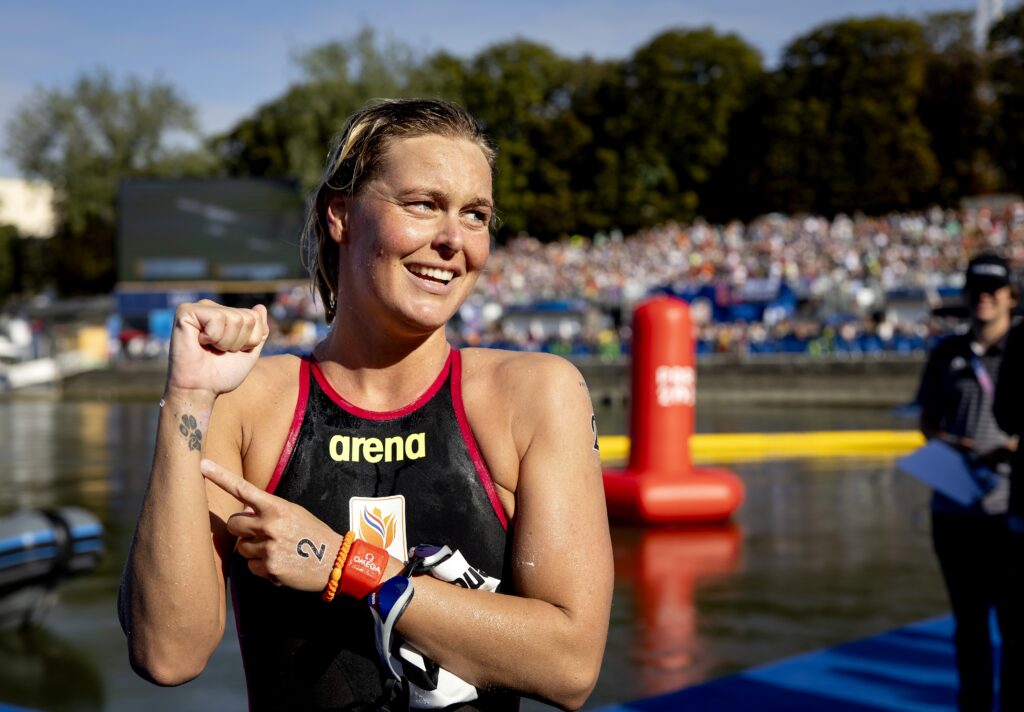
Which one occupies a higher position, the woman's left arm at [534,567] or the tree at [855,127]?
the tree at [855,127]

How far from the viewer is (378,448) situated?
1.93 meters

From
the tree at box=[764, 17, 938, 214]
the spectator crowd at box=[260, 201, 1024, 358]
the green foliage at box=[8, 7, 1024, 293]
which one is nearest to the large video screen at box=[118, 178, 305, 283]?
the spectator crowd at box=[260, 201, 1024, 358]

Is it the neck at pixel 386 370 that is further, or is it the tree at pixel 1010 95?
the tree at pixel 1010 95

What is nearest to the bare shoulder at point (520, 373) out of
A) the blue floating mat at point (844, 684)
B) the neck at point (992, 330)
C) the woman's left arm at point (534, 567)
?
the woman's left arm at point (534, 567)

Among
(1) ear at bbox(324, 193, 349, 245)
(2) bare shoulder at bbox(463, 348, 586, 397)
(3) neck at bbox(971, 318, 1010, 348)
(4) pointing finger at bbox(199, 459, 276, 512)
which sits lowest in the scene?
(4) pointing finger at bbox(199, 459, 276, 512)

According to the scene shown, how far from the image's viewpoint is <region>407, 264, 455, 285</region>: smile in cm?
189

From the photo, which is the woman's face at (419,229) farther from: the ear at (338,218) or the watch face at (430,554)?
the watch face at (430,554)

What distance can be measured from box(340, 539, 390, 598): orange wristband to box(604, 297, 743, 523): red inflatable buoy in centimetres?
791

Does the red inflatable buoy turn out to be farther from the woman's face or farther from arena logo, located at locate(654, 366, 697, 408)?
the woman's face

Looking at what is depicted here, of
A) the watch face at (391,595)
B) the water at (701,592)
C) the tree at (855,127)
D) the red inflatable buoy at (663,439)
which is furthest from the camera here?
the tree at (855,127)

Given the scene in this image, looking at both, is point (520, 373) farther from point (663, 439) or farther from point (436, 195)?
point (663, 439)

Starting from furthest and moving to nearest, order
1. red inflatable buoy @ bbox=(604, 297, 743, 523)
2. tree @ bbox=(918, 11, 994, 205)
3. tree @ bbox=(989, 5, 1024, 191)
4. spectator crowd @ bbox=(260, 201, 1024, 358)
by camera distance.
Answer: tree @ bbox=(918, 11, 994, 205) → tree @ bbox=(989, 5, 1024, 191) → spectator crowd @ bbox=(260, 201, 1024, 358) → red inflatable buoy @ bbox=(604, 297, 743, 523)

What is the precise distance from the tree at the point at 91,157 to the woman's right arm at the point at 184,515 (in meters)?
63.5

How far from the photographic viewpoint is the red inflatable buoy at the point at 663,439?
9.61m
